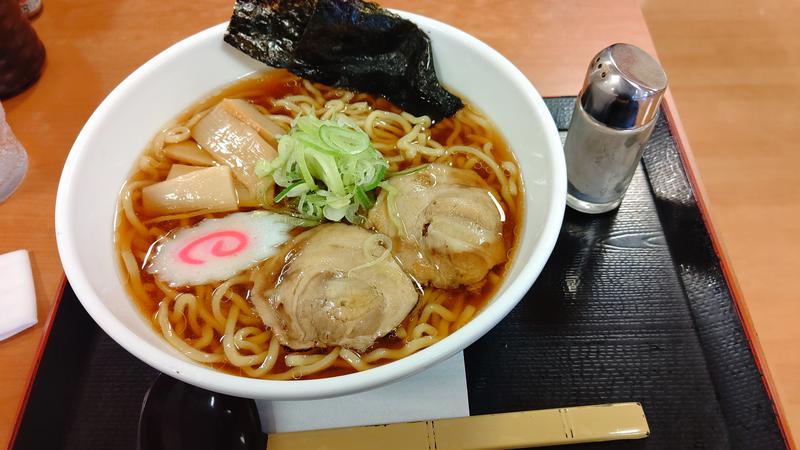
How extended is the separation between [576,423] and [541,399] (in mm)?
106

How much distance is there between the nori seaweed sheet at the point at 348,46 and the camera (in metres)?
1.53

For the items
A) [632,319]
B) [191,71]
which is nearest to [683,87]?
[632,319]

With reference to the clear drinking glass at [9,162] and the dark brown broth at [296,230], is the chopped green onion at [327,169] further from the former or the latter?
the clear drinking glass at [9,162]

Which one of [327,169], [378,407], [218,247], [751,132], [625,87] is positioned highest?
[625,87]

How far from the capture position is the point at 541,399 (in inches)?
49.3

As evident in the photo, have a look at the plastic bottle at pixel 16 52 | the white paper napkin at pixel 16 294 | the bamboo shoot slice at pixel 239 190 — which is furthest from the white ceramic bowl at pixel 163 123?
the plastic bottle at pixel 16 52

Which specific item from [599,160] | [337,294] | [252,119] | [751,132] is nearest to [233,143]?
[252,119]

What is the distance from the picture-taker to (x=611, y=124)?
1.34 m

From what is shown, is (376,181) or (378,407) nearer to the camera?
(378,407)

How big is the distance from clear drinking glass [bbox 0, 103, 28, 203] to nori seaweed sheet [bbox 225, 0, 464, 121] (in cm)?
84

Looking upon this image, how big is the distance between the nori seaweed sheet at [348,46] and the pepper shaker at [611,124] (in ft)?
1.21

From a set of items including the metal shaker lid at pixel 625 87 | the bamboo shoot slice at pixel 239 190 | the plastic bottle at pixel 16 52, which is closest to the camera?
the metal shaker lid at pixel 625 87

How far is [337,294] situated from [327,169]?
0.32m

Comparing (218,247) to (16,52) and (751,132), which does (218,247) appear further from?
(751,132)
